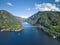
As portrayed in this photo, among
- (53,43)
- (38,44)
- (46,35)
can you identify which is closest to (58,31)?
(46,35)

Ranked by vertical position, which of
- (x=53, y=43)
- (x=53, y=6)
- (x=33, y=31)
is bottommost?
(x=53, y=43)

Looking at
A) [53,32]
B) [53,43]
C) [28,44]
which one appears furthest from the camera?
[53,32]

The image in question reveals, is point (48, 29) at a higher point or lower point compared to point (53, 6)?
lower

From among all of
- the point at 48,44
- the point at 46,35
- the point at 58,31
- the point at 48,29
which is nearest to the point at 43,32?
the point at 46,35

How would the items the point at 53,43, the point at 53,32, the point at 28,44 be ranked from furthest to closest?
the point at 53,32, the point at 53,43, the point at 28,44

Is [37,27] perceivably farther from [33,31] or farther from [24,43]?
[24,43]

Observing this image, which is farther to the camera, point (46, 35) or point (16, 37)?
point (46, 35)

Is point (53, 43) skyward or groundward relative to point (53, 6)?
groundward

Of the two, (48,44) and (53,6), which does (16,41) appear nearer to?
(48,44)

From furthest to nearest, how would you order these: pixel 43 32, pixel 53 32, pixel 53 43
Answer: pixel 53 32 < pixel 43 32 < pixel 53 43
